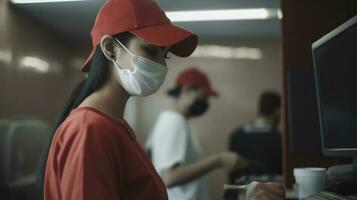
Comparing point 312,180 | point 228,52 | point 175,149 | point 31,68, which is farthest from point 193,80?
point 228,52

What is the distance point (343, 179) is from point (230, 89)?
304 cm

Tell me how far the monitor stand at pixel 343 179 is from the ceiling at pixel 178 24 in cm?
161

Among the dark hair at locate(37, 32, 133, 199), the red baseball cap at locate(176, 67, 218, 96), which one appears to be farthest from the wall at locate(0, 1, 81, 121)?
the dark hair at locate(37, 32, 133, 199)

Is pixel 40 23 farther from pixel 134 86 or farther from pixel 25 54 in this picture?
pixel 134 86

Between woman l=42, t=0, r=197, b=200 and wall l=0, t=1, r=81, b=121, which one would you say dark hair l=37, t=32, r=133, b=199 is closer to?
woman l=42, t=0, r=197, b=200

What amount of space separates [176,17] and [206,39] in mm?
832

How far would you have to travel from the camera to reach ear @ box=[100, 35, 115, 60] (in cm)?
92

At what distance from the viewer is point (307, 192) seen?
111 cm

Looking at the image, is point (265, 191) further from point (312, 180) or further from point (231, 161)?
point (231, 161)

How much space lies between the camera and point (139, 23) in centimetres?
89

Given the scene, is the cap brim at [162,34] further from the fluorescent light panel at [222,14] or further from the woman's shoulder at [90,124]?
the fluorescent light panel at [222,14]

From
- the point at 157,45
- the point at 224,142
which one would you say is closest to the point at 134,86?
the point at 157,45

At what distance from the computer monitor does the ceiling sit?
1.49m

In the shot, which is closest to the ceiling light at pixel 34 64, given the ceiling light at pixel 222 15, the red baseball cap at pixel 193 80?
the ceiling light at pixel 222 15
